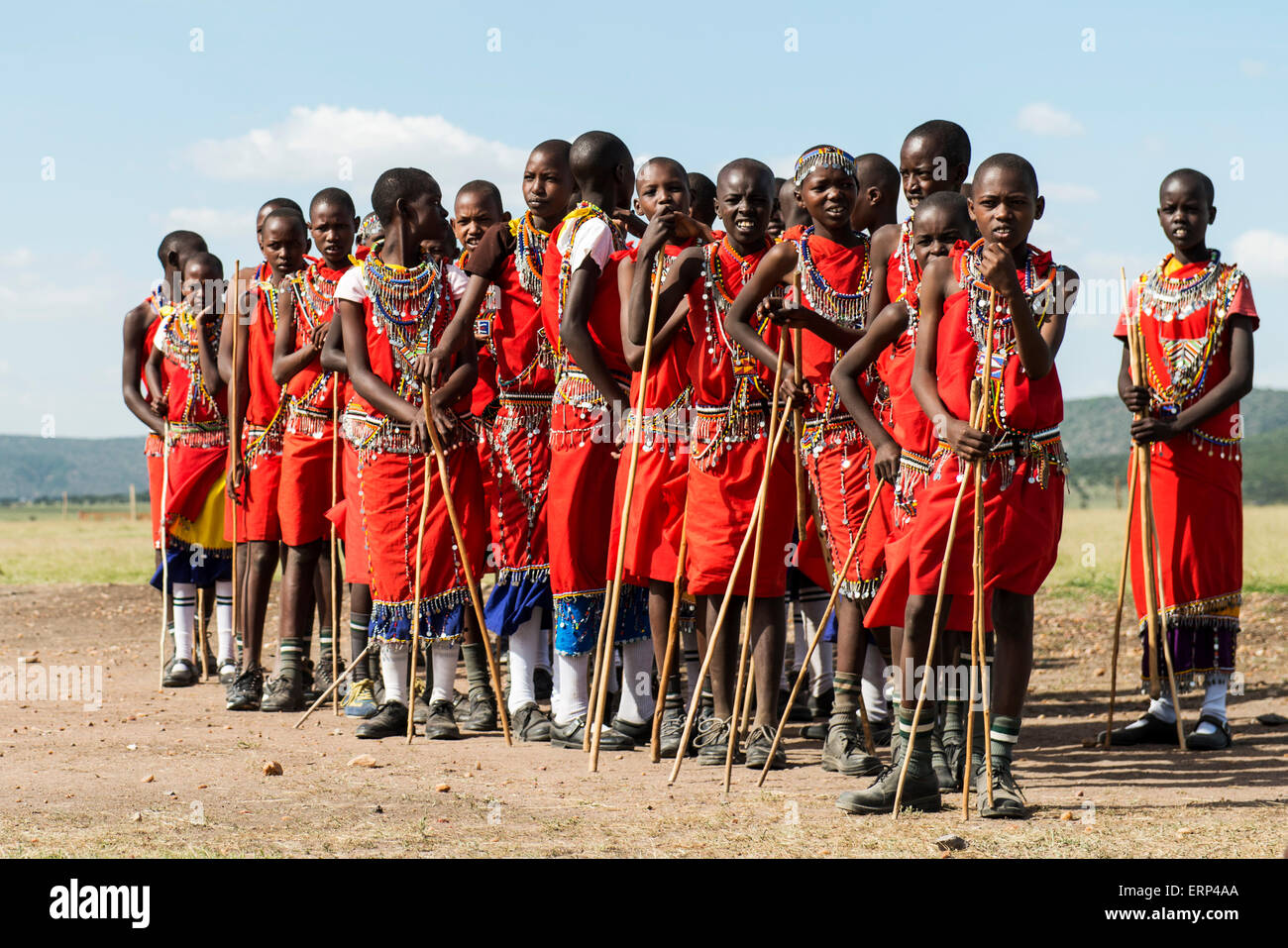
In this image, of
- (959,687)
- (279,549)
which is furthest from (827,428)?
(279,549)

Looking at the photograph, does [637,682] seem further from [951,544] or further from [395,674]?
[951,544]

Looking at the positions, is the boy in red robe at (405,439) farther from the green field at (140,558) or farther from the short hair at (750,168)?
the green field at (140,558)

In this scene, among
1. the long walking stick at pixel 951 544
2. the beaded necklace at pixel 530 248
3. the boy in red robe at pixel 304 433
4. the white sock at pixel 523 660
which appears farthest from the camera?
the boy in red robe at pixel 304 433

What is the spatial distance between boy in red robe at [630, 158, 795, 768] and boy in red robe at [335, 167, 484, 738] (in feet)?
4.17

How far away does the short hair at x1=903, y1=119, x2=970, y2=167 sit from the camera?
6918 mm

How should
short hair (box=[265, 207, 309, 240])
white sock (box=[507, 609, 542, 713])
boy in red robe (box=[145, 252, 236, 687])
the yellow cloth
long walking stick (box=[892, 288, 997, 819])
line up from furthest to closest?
1. the yellow cloth
2. boy in red robe (box=[145, 252, 236, 687])
3. short hair (box=[265, 207, 309, 240])
4. white sock (box=[507, 609, 542, 713])
5. long walking stick (box=[892, 288, 997, 819])

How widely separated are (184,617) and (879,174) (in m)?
5.58

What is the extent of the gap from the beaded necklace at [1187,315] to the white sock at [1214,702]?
148 cm

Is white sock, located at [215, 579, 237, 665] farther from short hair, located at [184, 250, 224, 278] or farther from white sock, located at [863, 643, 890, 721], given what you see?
white sock, located at [863, 643, 890, 721]

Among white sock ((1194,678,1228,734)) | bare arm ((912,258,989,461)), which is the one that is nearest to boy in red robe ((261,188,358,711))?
bare arm ((912,258,989,461))

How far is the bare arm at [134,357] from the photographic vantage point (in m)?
10.4

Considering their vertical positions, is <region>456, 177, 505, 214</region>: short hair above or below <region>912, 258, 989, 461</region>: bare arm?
above

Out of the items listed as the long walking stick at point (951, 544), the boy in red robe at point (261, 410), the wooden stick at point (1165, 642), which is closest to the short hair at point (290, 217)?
the boy in red robe at point (261, 410)
